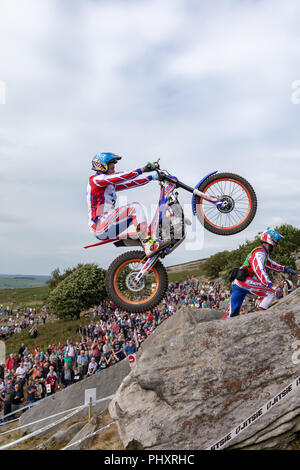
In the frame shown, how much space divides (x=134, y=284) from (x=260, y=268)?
3.84 meters

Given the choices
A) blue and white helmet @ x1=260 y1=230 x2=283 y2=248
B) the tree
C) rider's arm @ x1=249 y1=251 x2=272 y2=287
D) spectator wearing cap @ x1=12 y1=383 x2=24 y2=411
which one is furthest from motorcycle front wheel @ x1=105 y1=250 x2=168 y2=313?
spectator wearing cap @ x1=12 y1=383 x2=24 y2=411

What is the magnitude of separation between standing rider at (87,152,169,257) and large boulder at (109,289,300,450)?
3490mm

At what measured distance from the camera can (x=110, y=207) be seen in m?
6.78

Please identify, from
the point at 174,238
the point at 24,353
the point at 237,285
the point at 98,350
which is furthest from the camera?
the point at 24,353

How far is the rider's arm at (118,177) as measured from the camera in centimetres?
638

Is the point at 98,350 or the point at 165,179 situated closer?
the point at 165,179

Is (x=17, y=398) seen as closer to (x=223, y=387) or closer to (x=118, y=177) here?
(x=223, y=387)


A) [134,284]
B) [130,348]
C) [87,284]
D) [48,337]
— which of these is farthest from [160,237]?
[48,337]

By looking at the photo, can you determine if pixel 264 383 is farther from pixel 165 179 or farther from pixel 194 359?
pixel 165 179

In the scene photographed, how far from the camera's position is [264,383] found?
795 cm

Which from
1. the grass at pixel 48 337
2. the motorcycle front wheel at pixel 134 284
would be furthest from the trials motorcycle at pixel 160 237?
the grass at pixel 48 337
